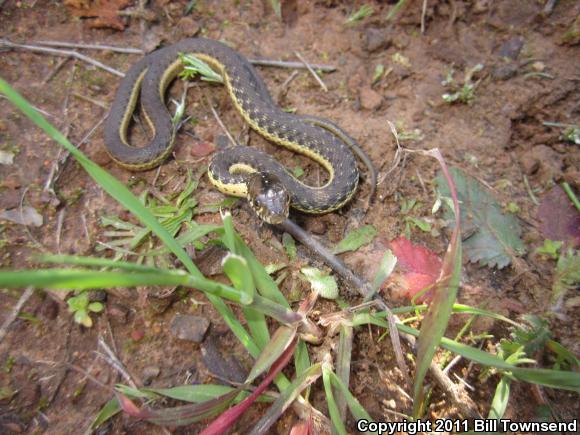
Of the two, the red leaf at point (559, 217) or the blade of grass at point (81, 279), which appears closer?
the blade of grass at point (81, 279)

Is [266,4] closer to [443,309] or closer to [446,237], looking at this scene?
[446,237]

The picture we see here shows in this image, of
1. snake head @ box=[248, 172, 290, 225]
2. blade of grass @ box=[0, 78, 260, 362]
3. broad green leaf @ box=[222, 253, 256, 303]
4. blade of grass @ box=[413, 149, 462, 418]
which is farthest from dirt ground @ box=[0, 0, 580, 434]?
broad green leaf @ box=[222, 253, 256, 303]

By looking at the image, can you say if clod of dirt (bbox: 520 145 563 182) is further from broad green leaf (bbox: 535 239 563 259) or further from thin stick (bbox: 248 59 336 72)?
thin stick (bbox: 248 59 336 72)

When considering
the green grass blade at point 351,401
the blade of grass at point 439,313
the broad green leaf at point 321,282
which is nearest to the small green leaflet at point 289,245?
the broad green leaf at point 321,282

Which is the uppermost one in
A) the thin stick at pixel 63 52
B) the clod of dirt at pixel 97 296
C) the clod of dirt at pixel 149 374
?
the thin stick at pixel 63 52

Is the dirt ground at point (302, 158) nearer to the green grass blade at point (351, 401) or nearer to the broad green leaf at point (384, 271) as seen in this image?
the green grass blade at point (351, 401)

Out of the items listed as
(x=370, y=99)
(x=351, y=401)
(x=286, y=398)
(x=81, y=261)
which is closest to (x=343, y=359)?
(x=351, y=401)
